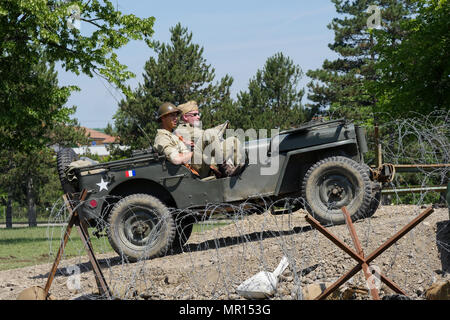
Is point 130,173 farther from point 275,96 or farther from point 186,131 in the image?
point 275,96

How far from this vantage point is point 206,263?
7.32 meters

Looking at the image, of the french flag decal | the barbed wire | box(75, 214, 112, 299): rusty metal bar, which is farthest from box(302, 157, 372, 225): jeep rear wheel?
box(75, 214, 112, 299): rusty metal bar

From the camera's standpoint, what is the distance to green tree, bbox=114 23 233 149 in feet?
97.7

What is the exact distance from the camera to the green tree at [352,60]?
33312 millimetres

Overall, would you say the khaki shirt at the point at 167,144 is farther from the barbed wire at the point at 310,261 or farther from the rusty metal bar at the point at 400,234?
the rusty metal bar at the point at 400,234

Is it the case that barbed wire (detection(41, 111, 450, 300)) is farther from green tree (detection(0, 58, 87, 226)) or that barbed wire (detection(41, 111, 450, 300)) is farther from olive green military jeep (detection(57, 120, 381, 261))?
green tree (detection(0, 58, 87, 226))

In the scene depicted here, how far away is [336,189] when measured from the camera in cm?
781

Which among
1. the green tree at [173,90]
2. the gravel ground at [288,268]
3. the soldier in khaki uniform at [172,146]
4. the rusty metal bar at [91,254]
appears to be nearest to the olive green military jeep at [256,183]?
the soldier in khaki uniform at [172,146]

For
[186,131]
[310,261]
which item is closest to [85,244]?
[310,261]

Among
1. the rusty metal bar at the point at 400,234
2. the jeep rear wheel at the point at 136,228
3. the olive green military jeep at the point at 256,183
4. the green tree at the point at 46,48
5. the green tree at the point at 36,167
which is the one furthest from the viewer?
the green tree at the point at 36,167

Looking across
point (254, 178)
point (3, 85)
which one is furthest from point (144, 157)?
point (3, 85)

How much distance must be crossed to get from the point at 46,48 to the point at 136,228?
11978 millimetres

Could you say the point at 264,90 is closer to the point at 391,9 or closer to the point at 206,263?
the point at 391,9

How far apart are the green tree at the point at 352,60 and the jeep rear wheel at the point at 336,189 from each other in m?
23.4
